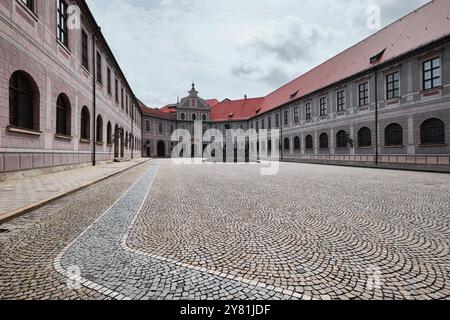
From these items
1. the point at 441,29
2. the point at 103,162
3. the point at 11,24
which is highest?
the point at 441,29

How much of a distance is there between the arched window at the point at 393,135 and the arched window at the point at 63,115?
24.4 meters

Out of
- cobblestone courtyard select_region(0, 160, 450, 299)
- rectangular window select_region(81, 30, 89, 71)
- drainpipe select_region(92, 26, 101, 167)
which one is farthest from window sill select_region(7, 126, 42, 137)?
rectangular window select_region(81, 30, 89, 71)

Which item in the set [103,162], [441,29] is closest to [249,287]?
[103,162]

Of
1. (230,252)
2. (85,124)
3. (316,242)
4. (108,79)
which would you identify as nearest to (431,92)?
(316,242)

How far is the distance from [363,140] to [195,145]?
42.9 meters

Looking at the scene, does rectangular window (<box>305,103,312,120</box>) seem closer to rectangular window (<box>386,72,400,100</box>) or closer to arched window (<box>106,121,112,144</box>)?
rectangular window (<box>386,72,400,100</box>)

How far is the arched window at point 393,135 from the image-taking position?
19297 millimetres

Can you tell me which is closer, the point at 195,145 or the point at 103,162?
the point at 103,162

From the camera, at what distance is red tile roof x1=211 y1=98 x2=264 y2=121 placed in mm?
57250

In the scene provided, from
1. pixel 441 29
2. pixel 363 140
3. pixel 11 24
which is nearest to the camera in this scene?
pixel 11 24

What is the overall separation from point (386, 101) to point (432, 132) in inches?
186

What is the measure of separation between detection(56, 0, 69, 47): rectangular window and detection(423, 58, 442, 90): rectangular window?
81.8 ft

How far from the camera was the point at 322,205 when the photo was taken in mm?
5672
